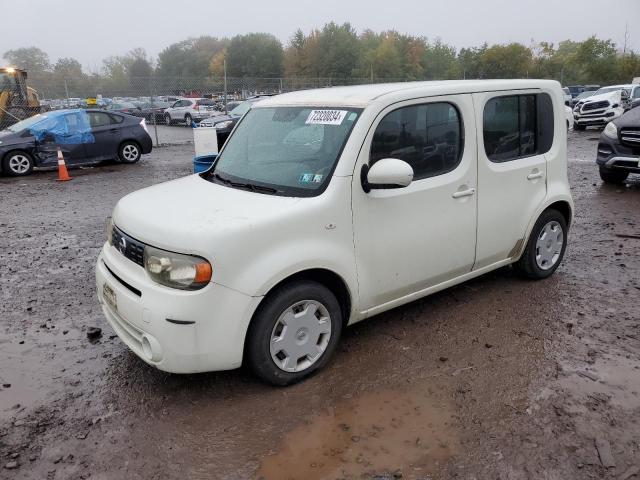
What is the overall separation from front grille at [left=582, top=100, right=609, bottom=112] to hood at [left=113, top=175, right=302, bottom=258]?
2166cm

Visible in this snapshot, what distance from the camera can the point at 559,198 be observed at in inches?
191

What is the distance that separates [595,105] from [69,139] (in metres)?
19.5

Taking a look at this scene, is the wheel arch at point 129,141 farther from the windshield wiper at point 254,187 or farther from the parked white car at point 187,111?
the parked white car at point 187,111

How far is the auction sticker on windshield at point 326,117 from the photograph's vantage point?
361 centimetres

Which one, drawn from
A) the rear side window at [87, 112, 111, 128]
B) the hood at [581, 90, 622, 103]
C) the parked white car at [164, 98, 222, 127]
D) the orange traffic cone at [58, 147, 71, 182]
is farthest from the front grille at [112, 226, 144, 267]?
the parked white car at [164, 98, 222, 127]

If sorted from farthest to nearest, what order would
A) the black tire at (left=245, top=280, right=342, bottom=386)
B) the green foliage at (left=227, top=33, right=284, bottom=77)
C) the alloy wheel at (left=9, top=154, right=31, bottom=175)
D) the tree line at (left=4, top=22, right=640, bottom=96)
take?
1. the green foliage at (left=227, top=33, right=284, bottom=77)
2. the tree line at (left=4, top=22, right=640, bottom=96)
3. the alloy wheel at (left=9, top=154, right=31, bottom=175)
4. the black tire at (left=245, top=280, right=342, bottom=386)

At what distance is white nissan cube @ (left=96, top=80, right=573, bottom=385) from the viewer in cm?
302

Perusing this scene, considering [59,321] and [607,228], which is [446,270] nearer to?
[59,321]

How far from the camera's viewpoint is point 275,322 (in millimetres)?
3199

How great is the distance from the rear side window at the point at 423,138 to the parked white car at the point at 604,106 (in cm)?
2005

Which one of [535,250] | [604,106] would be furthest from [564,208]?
[604,106]

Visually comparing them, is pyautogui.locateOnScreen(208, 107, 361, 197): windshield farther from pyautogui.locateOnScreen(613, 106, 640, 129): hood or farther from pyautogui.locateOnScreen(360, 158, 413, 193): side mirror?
pyautogui.locateOnScreen(613, 106, 640, 129): hood

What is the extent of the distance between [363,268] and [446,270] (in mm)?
887

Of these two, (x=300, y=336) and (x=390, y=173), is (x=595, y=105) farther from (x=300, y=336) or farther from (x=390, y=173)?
(x=300, y=336)
